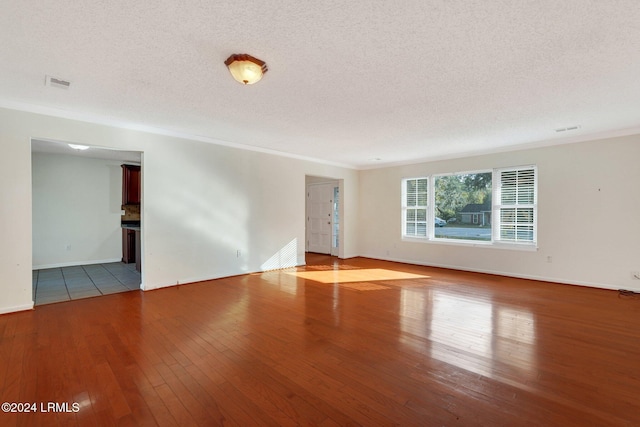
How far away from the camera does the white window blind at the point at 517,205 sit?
5.27 meters

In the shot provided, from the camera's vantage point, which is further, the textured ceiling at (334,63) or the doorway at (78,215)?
the doorway at (78,215)

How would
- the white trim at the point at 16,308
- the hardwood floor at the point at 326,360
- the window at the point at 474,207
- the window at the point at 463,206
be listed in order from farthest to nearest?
the window at the point at 463,206 < the window at the point at 474,207 < the white trim at the point at 16,308 < the hardwood floor at the point at 326,360

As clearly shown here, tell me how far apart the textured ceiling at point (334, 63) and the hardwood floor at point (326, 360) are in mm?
2479

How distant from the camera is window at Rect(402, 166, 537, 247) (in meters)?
5.35

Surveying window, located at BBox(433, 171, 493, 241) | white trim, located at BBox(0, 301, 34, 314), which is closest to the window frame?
window, located at BBox(433, 171, 493, 241)

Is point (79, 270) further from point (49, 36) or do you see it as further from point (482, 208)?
point (482, 208)

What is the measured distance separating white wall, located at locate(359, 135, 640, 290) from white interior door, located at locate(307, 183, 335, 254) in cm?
342

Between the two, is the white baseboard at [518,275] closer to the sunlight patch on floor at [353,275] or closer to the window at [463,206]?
the window at [463,206]

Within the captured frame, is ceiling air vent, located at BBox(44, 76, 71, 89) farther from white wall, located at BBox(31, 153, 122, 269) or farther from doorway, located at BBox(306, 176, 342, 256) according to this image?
doorway, located at BBox(306, 176, 342, 256)

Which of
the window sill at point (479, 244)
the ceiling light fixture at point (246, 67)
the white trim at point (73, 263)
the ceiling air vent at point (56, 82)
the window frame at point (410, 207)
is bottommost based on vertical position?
the white trim at point (73, 263)

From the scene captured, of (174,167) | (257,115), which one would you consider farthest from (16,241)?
(257,115)

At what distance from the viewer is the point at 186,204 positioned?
4.80 meters

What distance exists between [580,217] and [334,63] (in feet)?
16.4

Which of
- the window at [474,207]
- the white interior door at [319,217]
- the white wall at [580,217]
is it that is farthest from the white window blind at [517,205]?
the white interior door at [319,217]
